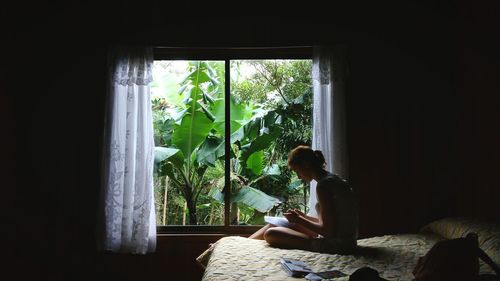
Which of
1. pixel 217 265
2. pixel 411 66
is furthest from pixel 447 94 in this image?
pixel 217 265

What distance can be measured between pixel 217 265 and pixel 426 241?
1291 mm

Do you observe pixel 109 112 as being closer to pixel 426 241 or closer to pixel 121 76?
pixel 121 76

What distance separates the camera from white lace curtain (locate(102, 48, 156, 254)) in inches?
122

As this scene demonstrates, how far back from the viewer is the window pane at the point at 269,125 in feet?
11.0

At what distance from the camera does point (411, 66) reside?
10.9 ft

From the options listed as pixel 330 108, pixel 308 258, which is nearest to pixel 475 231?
pixel 308 258

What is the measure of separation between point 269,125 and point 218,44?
72cm

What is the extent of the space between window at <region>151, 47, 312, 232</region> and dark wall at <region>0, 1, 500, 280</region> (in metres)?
0.16

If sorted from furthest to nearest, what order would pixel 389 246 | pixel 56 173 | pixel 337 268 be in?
pixel 56 173
pixel 389 246
pixel 337 268

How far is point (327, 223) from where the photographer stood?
2416 mm

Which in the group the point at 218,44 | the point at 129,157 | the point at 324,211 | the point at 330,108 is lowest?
the point at 324,211

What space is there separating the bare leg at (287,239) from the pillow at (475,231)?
873mm

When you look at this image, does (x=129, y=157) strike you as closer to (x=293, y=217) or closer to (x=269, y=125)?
(x=269, y=125)

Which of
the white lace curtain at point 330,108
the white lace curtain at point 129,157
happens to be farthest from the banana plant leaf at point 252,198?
the white lace curtain at point 129,157
